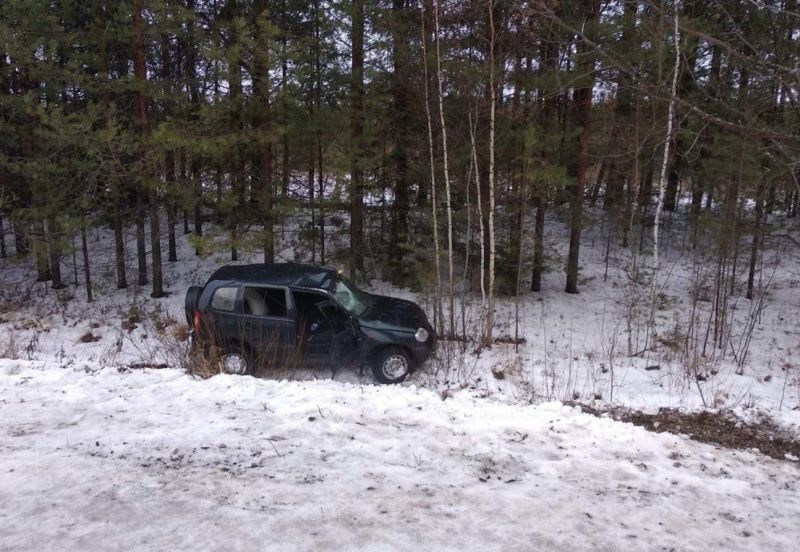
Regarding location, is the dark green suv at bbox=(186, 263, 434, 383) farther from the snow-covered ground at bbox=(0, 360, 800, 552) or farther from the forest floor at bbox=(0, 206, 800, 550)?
the snow-covered ground at bbox=(0, 360, 800, 552)

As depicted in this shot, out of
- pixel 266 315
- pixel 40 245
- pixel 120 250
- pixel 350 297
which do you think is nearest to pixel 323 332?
pixel 350 297

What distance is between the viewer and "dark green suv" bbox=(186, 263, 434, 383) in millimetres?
7398

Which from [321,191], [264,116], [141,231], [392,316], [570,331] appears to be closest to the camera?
[392,316]

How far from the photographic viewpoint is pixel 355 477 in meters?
3.47

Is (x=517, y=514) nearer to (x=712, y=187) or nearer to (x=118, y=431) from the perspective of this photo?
(x=118, y=431)

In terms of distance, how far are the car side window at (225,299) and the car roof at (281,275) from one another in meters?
0.20

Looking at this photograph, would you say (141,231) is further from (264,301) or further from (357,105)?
(264,301)

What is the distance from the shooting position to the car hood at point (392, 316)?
7547mm

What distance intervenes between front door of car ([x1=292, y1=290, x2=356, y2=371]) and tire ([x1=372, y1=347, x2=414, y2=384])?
418mm

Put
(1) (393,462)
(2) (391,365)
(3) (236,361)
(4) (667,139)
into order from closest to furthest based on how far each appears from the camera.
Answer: (1) (393,462) < (4) (667,139) < (3) (236,361) < (2) (391,365)

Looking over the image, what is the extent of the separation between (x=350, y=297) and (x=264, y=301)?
1.34m

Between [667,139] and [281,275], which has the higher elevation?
[667,139]

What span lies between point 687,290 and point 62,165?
18.6m

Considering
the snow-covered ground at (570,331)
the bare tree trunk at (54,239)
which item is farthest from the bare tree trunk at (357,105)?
the bare tree trunk at (54,239)
